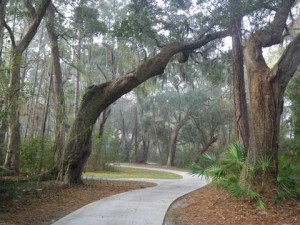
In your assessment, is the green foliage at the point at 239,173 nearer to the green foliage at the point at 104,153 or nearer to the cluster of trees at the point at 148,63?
the cluster of trees at the point at 148,63

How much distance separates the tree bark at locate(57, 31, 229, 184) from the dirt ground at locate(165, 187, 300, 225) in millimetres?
4858

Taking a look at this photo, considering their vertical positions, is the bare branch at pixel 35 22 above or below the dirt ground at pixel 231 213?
above

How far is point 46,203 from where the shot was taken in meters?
10.4

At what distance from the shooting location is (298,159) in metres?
13.3

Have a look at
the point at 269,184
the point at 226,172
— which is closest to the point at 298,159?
the point at 226,172

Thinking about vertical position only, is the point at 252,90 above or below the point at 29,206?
above

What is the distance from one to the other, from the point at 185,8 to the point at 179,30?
196 cm

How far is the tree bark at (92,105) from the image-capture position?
14109mm

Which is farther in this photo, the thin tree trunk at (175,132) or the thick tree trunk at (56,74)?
the thin tree trunk at (175,132)

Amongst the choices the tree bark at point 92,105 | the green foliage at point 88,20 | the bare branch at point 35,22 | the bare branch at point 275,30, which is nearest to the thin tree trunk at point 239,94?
the tree bark at point 92,105

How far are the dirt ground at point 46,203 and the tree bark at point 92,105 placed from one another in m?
0.85

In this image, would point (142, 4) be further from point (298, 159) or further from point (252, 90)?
point (298, 159)

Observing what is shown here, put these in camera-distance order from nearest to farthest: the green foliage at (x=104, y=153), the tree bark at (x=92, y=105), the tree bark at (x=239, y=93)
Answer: the tree bark at (x=92, y=105) < the tree bark at (x=239, y=93) < the green foliage at (x=104, y=153)

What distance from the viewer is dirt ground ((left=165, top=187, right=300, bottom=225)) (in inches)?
338
